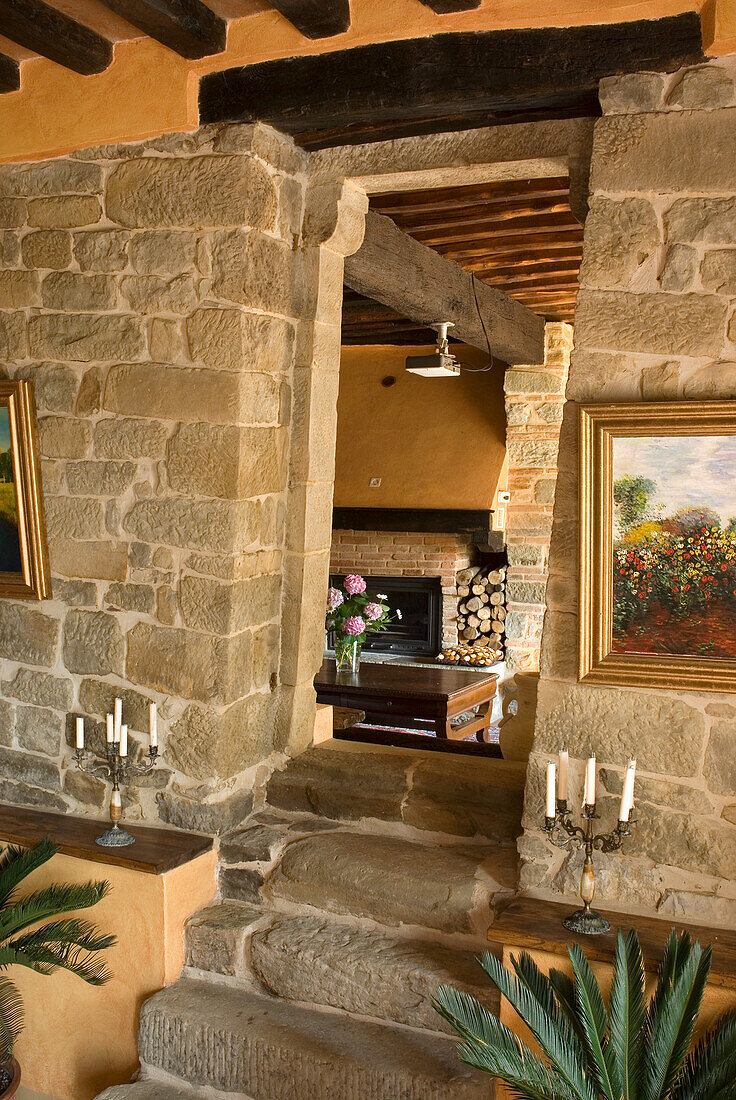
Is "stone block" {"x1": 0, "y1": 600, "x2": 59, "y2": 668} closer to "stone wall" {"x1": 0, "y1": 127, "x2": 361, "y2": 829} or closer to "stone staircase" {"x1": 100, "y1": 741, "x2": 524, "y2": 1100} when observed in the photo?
"stone wall" {"x1": 0, "y1": 127, "x2": 361, "y2": 829}

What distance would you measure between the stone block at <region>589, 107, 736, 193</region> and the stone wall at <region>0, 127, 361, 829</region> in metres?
0.99

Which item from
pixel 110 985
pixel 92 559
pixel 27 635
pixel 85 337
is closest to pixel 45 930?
pixel 110 985

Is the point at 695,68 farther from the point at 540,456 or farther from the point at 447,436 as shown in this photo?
the point at 447,436

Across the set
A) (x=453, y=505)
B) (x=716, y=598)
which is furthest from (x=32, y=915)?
(x=453, y=505)

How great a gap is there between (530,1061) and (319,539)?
5.94 feet

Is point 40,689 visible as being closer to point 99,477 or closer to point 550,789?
point 99,477

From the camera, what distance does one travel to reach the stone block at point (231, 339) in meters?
3.09

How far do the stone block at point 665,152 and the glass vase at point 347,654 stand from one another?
11.6 feet

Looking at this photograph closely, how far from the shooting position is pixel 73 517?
3342 millimetres

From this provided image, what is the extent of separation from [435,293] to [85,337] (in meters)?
2.16

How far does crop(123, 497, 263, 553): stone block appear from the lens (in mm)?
3111

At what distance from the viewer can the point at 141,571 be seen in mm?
3248

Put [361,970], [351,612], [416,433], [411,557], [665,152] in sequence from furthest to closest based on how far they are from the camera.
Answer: [411,557]
[416,433]
[351,612]
[361,970]
[665,152]

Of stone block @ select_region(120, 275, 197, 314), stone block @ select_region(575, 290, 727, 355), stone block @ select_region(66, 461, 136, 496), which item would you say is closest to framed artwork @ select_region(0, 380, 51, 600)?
stone block @ select_region(66, 461, 136, 496)
